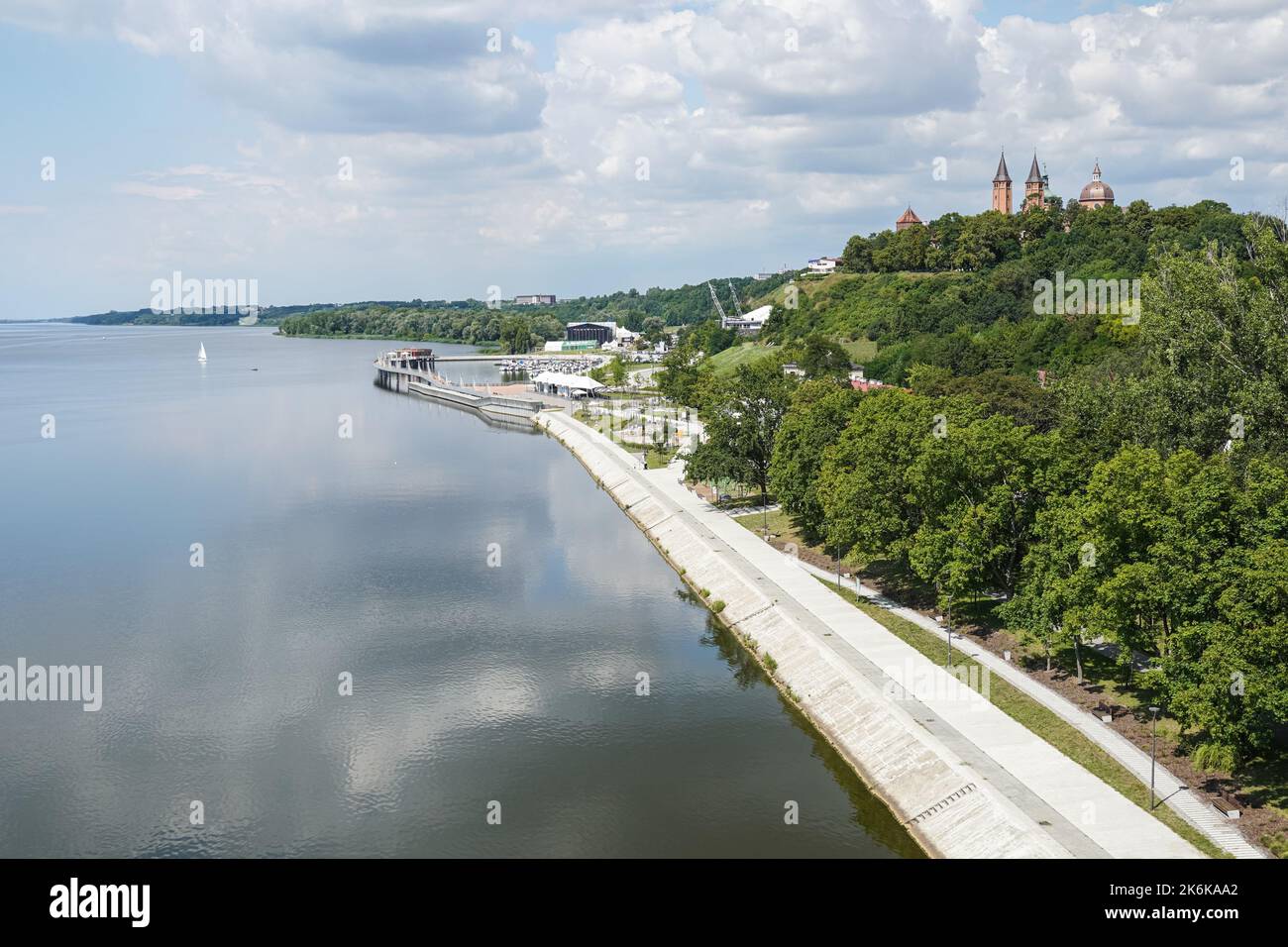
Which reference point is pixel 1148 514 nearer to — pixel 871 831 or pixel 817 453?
pixel 871 831

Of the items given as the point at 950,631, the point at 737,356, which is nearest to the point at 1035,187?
the point at 737,356

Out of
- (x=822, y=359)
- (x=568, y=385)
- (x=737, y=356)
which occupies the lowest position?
(x=568, y=385)

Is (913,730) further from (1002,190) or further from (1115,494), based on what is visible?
(1002,190)

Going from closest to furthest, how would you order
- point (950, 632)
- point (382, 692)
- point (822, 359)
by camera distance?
point (382, 692) < point (950, 632) < point (822, 359)

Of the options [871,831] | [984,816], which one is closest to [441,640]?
[871,831]

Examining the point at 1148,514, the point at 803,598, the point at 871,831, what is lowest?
the point at 871,831

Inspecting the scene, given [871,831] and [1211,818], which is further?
[871,831]
